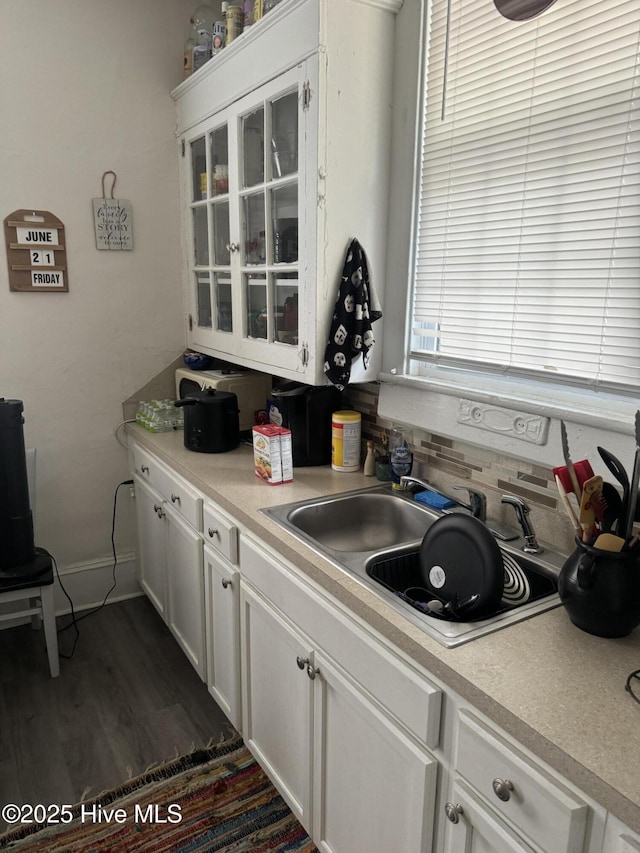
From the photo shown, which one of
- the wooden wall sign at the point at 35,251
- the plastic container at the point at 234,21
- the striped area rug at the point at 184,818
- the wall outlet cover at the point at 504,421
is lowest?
the striped area rug at the point at 184,818

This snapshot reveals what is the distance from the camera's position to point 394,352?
200 centimetres

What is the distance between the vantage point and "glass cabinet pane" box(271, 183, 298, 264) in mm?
1988

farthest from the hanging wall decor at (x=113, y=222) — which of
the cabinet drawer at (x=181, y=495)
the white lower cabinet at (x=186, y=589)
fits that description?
the white lower cabinet at (x=186, y=589)

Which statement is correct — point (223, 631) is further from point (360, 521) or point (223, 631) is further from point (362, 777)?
point (362, 777)

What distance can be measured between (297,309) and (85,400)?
4.05 ft

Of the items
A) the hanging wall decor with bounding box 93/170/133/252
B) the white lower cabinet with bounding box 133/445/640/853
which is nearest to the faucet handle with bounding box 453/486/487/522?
the white lower cabinet with bounding box 133/445/640/853

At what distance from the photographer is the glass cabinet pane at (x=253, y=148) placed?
6.93ft

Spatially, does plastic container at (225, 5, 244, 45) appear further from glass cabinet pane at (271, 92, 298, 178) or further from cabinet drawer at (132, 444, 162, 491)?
cabinet drawer at (132, 444, 162, 491)

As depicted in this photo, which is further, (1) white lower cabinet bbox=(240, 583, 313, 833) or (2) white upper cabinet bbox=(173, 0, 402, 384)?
(2) white upper cabinet bbox=(173, 0, 402, 384)

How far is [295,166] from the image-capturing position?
195 centimetres

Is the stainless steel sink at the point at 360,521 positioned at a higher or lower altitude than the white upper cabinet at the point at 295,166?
lower

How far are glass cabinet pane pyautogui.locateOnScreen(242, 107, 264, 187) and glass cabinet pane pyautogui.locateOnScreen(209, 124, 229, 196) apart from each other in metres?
0.16

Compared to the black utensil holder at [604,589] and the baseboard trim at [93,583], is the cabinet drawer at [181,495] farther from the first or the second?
the black utensil holder at [604,589]

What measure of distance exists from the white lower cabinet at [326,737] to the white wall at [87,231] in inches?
51.8
